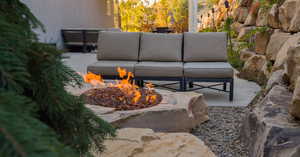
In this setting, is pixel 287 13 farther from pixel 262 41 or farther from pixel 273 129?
pixel 273 129

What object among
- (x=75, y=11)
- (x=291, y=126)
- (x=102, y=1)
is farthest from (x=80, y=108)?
(x=102, y=1)

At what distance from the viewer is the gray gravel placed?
2.61m

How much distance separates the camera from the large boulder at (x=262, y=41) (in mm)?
5281

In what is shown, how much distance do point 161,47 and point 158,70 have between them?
0.60m

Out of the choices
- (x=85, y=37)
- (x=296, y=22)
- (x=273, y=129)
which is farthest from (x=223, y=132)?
(x=85, y=37)

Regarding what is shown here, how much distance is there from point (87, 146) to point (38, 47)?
24cm

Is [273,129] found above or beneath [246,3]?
beneath

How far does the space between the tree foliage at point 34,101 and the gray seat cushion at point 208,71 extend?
3.54m

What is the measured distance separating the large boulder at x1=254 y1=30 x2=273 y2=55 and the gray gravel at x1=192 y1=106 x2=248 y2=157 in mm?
1959

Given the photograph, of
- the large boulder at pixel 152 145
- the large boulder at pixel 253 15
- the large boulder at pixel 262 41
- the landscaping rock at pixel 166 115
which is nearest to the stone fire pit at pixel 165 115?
the landscaping rock at pixel 166 115

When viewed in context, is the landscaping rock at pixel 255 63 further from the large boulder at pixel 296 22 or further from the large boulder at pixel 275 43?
the large boulder at pixel 296 22

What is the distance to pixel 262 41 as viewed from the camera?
5422mm

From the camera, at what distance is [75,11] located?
11.0 metres

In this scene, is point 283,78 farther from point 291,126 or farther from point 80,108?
point 80,108
